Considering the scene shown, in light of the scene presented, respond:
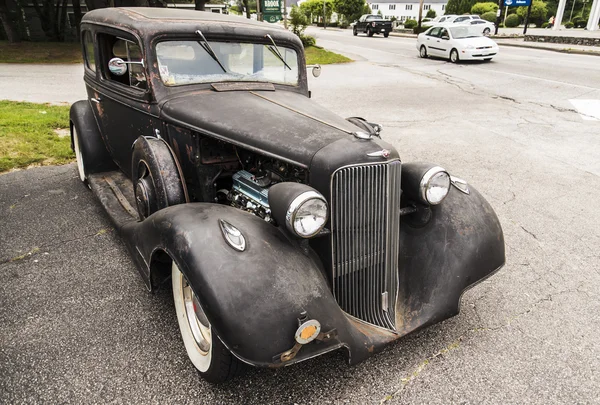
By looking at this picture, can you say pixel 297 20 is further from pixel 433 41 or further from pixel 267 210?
pixel 267 210

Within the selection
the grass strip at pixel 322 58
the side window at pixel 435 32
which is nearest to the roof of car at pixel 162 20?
the grass strip at pixel 322 58

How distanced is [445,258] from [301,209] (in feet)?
3.61

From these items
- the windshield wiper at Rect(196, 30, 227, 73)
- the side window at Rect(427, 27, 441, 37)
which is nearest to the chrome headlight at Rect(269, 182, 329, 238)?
the windshield wiper at Rect(196, 30, 227, 73)

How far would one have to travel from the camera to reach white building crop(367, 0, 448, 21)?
245 ft

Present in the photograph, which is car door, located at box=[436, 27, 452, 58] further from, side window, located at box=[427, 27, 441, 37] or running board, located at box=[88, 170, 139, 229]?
running board, located at box=[88, 170, 139, 229]

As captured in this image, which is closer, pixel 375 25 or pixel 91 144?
pixel 91 144

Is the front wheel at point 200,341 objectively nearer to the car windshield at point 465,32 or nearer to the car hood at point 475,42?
the car hood at point 475,42

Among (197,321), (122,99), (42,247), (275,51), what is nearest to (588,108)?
(275,51)

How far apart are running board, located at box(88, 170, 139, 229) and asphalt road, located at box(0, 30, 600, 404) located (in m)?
0.30

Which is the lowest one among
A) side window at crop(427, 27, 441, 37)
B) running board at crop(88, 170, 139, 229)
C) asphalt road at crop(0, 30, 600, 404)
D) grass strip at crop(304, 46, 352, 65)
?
asphalt road at crop(0, 30, 600, 404)

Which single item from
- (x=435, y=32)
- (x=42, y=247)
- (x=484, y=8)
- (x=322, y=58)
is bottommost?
(x=42, y=247)

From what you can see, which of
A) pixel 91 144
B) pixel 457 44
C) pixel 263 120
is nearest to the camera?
pixel 263 120

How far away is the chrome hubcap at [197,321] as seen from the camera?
2451 millimetres

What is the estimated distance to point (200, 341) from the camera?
2.49 metres
